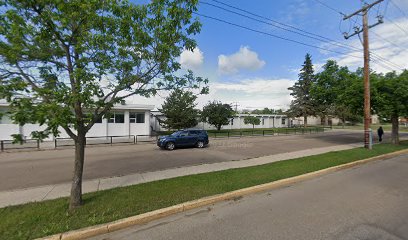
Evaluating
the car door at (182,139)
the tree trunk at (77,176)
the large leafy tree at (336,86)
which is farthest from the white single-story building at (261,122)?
the tree trunk at (77,176)

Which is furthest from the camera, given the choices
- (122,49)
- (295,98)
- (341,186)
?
(295,98)

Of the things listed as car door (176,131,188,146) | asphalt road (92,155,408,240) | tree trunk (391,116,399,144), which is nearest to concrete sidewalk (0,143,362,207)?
asphalt road (92,155,408,240)

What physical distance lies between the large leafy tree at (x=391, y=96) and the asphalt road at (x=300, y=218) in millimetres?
11063

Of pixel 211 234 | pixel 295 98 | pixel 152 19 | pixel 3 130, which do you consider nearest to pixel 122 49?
pixel 152 19

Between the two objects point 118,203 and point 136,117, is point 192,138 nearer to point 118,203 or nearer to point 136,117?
point 118,203

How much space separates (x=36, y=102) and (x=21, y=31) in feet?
4.47

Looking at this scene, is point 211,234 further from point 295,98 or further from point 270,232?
point 295,98

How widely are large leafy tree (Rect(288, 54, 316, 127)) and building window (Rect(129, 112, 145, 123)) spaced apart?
34027 mm

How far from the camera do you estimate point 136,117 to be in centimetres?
2486

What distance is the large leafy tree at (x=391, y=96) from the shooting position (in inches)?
577

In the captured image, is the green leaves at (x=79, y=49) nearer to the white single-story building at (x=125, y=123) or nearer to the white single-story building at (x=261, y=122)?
the white single-story building at (x=125, y=123)

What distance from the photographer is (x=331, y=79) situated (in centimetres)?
1877

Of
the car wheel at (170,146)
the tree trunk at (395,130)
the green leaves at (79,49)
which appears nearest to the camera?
the green leaves at (79,49)

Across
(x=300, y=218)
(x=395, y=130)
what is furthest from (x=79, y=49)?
(x=395, y=130)
